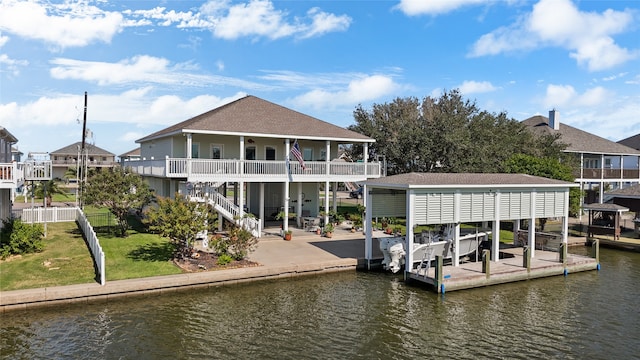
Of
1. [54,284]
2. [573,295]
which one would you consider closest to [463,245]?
[573,295]

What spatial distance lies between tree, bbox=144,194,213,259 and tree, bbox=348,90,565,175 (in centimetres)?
2015

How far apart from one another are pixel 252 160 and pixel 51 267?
12575 millimetres

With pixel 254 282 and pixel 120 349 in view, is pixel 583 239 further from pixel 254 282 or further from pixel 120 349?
pixel 120 349

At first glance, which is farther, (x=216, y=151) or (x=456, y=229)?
(x=216, y=151)

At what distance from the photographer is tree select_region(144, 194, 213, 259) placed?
1822cm

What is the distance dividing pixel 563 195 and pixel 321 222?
14.0m

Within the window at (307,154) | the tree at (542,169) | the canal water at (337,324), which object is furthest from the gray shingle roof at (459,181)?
the window at (307,154)

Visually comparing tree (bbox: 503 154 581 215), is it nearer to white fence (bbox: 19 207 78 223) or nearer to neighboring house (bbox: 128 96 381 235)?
neighboring house (bbox: 128 96 381 235)

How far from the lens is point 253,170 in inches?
1022

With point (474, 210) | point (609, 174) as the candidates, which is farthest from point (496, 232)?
point (609, 174)

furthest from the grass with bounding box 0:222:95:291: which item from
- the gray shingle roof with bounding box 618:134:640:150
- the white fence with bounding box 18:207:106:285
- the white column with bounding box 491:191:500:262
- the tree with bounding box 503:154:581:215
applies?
the gray shingle roof with bounding box 618:134:640:150

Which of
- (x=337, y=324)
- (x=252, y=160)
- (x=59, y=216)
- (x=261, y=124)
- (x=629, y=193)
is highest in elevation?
(x=261, y=124)

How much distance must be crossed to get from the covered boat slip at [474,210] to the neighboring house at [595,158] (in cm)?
2287

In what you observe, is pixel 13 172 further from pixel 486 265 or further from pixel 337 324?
pixel 486 265
